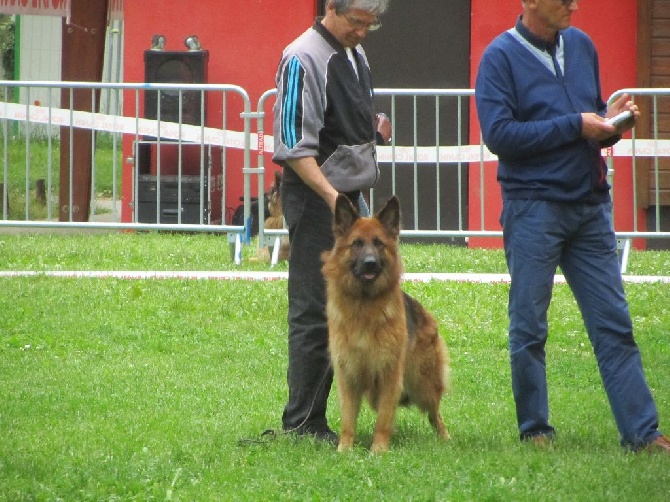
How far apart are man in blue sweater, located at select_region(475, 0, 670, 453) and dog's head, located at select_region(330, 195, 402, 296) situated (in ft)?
1.85

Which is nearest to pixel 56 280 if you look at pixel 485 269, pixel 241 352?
pixel 241 352

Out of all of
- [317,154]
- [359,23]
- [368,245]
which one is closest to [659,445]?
[368,245]

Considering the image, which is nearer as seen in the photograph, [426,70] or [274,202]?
[274,202]

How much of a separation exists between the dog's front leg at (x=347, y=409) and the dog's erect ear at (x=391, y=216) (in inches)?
30.7

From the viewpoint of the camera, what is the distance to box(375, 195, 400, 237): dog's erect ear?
5677 mm

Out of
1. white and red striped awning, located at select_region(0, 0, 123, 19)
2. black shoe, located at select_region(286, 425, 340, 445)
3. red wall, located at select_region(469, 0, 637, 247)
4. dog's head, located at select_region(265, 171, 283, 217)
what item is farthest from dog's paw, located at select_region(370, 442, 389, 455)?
white and red striped awning, located at select_region(0, 0, 123, 19)

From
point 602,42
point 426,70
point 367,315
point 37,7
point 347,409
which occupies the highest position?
point 37,7

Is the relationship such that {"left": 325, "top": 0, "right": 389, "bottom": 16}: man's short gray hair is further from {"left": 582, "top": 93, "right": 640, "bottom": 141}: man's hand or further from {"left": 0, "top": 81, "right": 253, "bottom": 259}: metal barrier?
{"left": 0, "top": 81, "right": 253, "bottom": 259}: metal barrier

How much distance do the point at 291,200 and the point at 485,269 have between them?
19.4 feet

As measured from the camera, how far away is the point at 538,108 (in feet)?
18.1

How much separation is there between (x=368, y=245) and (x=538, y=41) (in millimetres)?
1244

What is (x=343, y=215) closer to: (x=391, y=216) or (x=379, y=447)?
(x=391, y=216)

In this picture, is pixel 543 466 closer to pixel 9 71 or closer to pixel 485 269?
pixel 485 269

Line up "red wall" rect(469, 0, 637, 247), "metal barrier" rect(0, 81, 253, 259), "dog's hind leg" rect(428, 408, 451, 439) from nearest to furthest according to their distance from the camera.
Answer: "dog's hind leg" rect(428, 408, 451, 439)
"metal barrier" rect(0, 81, 253, 259)
"red wall" rect(469, 0, 637, 247)
